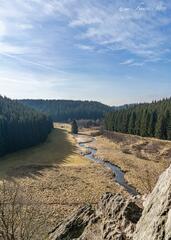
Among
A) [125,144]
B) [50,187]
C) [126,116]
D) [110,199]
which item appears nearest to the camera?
[110,199]

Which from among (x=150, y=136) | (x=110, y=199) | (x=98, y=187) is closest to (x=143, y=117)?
(x=150, y=136)

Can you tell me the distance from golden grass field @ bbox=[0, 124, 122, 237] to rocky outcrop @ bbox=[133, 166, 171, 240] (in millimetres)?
19351

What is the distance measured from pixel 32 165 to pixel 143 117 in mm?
46343

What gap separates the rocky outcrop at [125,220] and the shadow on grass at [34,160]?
122ft

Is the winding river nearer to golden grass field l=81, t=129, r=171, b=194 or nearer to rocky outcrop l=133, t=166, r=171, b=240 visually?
golden grass field l=81, t=129, r=171, b=194

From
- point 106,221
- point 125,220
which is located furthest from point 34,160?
point 125,220

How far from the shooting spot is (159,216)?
8414 mm

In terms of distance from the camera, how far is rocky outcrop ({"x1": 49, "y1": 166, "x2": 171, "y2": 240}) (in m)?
8.32

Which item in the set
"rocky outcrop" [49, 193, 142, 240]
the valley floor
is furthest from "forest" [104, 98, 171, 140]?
"rocky outcrop" [49, 193, 142, 240]

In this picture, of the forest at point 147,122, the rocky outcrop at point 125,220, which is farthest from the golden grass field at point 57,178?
the forest at point 147,122

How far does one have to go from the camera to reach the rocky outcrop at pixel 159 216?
7.79m

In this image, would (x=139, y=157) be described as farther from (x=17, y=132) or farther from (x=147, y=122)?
(x=17, y=132)

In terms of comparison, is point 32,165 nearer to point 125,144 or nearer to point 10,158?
point 10,158

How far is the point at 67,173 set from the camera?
55094 mm
